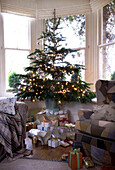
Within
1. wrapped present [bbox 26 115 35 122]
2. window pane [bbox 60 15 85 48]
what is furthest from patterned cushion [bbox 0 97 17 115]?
window pane [bbox 60 15 85 48]

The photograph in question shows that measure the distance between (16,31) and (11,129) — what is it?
2.74m

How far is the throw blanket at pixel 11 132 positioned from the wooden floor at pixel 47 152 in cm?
26

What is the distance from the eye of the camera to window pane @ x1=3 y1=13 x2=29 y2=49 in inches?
170

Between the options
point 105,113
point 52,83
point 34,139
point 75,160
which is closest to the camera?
point 75,160

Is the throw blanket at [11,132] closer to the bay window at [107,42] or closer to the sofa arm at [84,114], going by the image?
the sofa arm at [84,114]

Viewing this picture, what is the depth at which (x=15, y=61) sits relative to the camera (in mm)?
4395

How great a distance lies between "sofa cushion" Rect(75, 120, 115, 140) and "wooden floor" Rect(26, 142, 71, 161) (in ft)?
1.48

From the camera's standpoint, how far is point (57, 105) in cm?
376

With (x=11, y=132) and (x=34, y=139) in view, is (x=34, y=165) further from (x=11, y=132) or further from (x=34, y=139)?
(x=34, y=139)

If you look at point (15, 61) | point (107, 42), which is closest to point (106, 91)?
point (107, 42)

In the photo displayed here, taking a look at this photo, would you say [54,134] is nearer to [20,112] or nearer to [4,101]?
[20,112]

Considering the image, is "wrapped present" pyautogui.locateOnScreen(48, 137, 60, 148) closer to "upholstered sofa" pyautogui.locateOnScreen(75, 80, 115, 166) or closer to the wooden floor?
the wooden floor

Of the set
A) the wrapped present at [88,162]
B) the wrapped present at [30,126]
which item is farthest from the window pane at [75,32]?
the wrapped present at [88,162]

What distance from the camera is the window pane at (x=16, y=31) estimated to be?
14.2 feet
